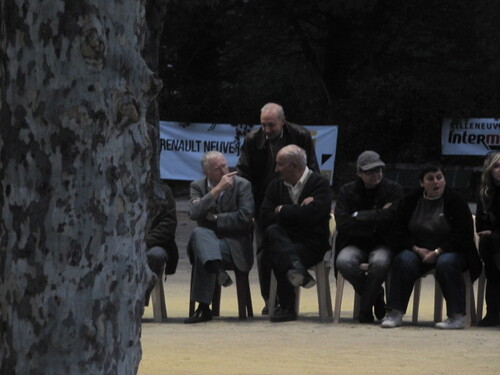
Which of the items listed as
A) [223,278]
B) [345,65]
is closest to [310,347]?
[223,278]

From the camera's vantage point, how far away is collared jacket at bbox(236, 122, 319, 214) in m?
12.9

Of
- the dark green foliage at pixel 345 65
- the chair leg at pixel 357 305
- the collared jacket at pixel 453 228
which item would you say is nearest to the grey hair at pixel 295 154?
the collared jacket at pixel 453 228

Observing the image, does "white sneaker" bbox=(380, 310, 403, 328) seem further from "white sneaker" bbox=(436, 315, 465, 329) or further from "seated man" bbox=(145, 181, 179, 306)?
"seated man" bbox=(145, 181, 179, 306)

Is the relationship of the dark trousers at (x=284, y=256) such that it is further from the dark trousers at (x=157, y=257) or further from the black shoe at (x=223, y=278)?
the dark trousers at (x=157, y=257)

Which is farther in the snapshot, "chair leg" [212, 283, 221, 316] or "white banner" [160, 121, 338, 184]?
"white banner" [160, 121, 338, 184]

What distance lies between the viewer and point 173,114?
26.2 meters

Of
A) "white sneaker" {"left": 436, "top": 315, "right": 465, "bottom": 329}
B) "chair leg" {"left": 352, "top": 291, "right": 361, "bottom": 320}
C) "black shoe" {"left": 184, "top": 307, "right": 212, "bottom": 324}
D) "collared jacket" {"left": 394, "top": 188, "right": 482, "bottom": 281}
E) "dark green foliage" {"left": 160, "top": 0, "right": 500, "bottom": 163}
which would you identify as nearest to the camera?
"white sneaker" {"left": 436, "top": 315, "right": 465, "bottom": 329}

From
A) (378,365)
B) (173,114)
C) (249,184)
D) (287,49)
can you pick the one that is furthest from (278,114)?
(287,49)

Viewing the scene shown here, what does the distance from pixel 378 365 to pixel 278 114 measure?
4.06m

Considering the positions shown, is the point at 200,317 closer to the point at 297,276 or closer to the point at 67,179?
the point at 297,276

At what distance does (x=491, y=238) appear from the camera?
11781 millimetres

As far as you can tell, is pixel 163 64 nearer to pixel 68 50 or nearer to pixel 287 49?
pixel 287 49

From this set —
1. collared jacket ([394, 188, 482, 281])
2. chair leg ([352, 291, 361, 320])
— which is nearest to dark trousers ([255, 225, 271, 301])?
chair leg ([352, 291, 361, 320])

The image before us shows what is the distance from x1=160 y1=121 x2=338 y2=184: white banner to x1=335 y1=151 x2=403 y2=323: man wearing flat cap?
496 inches
